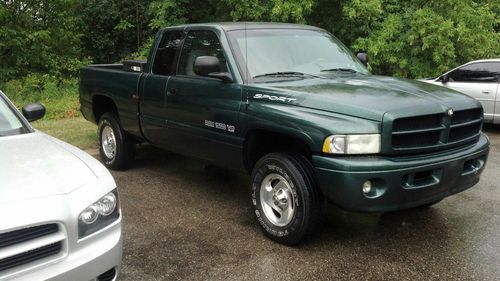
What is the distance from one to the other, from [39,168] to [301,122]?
1.94 metres

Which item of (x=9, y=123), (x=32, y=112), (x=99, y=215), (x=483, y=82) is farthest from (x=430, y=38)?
(x=99, y=215)

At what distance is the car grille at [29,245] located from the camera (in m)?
2.52

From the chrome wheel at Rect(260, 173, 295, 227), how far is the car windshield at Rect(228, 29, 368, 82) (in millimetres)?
977

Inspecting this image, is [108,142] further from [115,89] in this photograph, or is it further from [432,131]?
[432,131]

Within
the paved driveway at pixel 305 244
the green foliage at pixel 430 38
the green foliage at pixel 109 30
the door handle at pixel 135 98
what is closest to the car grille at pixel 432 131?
the paved driveway at pixel 305 244

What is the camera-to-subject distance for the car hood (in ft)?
9.09

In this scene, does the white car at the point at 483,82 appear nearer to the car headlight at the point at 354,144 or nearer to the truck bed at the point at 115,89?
the truck bed at the point at 115,89

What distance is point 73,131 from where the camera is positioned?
9.23m

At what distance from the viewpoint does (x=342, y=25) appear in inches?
509

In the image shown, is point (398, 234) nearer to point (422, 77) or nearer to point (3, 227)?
point (3, 227)

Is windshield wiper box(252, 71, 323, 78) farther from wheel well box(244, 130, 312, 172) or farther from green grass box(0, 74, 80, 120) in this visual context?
green grass box(0, 74, 80, 120)

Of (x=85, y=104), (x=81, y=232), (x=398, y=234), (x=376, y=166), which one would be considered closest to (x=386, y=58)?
(x=85, y=104)

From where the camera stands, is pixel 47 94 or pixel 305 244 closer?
pixel 305 244

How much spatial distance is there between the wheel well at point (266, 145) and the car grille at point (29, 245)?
6.88ft
